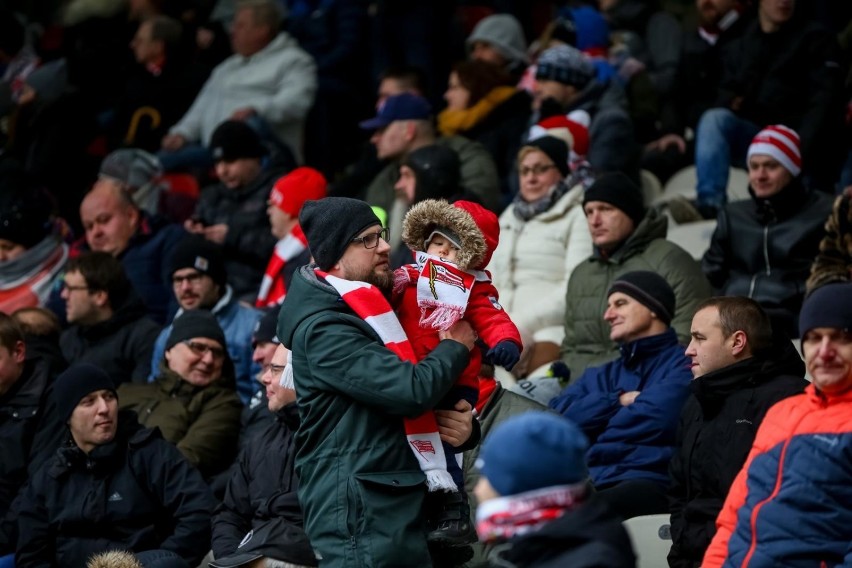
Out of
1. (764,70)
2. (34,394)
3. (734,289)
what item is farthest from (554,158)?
(34,394)

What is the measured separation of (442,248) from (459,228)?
111 millimetres

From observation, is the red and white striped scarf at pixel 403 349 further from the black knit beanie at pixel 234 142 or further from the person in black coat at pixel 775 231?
the black knit beanie at pixel 234 142

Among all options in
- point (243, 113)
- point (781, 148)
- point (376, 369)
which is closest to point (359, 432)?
point (376, 369)

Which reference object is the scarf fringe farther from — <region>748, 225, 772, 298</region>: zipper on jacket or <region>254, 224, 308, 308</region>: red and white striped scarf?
<region>254, 224, 308, 308</region>: red and white striped scarf

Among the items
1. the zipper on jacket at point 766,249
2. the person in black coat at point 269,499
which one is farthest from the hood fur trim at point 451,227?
the zipper on jacket at point 766,249

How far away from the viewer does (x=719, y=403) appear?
20.2 ft

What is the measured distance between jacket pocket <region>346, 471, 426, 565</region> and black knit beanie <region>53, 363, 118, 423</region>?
243 cm

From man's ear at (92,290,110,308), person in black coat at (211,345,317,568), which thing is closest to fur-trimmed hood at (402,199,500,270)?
person in black coat at (211,345,317,568)

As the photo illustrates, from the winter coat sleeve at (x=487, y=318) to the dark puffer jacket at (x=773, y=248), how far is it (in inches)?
112

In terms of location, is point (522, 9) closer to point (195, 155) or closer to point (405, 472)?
point (195, 155)

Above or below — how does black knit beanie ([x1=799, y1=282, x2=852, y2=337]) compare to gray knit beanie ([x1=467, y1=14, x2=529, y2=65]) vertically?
above

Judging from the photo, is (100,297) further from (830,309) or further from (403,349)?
(830,309)

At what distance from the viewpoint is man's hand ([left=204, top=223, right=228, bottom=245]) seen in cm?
1041

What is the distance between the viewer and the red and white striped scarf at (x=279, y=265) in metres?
9.52
